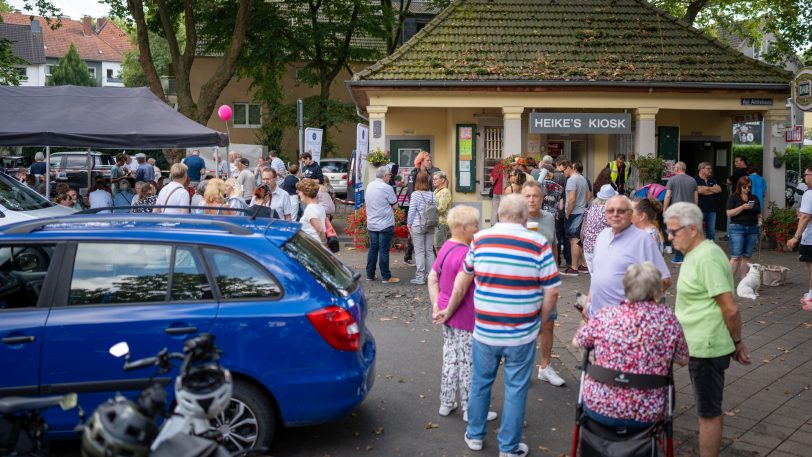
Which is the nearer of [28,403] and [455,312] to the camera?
[28,403]

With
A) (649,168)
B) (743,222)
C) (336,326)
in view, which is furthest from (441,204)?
(649,168)

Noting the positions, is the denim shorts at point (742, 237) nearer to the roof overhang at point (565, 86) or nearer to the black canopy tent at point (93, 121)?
the roof overhang at point (565, 86)

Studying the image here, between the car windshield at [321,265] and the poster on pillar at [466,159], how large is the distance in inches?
Result: 540

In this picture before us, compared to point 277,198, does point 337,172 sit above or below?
above

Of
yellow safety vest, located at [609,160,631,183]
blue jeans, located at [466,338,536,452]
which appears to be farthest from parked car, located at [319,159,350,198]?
blue jeans, located at [466,338,536,452]

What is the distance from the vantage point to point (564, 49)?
19.2 metres

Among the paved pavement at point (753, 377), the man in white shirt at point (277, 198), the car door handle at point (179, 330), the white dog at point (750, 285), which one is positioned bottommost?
the paved pavement at point (753, 377)

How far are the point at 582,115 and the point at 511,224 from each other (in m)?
13.0

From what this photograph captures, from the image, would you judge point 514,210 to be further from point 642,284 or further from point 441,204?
point 441,204

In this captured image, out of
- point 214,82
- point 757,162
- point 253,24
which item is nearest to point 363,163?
point 214,82

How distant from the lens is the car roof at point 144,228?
5.51 m

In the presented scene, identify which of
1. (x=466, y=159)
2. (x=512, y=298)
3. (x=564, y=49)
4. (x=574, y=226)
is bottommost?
(x=574, y=226)

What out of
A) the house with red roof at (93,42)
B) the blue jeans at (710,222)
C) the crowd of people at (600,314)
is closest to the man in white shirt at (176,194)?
the crowd of people at (600,314)

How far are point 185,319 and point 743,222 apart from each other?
980 centimetres
